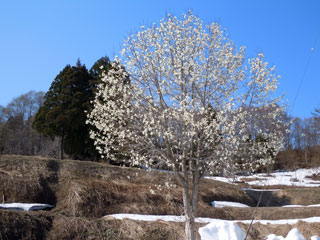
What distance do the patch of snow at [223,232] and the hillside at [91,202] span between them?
20.3 ft

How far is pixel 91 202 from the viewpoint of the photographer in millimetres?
11477

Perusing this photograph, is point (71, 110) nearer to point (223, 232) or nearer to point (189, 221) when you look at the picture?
point (189, 221)

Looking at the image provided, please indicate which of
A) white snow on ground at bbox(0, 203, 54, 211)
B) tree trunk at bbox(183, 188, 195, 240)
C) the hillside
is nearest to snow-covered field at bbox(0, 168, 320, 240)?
white snow on ground at bbox(0, 203, 54, 211)

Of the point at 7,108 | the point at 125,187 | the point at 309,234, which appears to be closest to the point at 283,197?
the point at 309,234

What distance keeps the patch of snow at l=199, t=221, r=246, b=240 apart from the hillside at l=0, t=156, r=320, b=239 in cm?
617

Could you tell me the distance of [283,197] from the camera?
18062 millimetres

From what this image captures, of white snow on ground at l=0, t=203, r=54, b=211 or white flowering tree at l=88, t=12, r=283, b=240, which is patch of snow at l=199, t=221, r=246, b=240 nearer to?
white flowering tree at l=88, t=12, r=283, b=240

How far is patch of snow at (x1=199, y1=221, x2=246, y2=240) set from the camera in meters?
2.36

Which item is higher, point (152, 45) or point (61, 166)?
point (152, 45)

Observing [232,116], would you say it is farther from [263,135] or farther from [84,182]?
[84,182]

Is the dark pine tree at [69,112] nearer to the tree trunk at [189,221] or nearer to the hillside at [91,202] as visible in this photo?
the hillside at [91,202]

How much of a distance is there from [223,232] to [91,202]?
985 centimetres

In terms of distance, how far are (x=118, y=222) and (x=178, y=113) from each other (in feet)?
14.2

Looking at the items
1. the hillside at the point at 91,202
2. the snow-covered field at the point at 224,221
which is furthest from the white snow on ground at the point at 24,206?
the hillside at the point at 91,202
